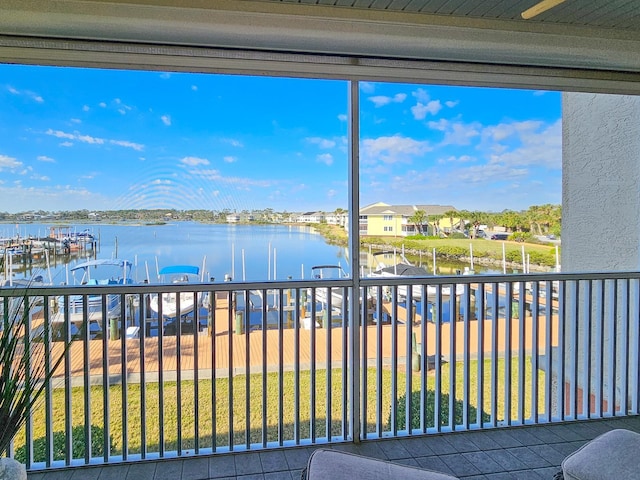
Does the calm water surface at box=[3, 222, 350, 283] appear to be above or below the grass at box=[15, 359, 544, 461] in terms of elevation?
above

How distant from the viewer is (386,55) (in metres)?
2.31

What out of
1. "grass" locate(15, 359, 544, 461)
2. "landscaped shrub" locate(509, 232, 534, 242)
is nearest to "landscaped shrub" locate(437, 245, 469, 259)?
→ "landscaped shrub" locate(509, 232, 534, 242)

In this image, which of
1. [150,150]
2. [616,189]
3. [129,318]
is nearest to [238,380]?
[129,318]

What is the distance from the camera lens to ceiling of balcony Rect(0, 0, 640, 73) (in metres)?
2.00

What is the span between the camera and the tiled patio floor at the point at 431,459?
6.84 ft

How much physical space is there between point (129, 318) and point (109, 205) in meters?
0.66

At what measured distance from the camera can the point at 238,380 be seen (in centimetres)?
265

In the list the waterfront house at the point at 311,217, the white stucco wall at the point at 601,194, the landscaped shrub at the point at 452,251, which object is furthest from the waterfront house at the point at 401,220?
the white stucco wall at the point at 601,194

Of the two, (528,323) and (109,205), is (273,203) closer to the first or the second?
(109,205)

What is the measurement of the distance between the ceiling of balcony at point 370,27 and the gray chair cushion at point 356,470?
2060 mm

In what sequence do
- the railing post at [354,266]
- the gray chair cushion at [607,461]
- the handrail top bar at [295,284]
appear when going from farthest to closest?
the railing post at [354,266] < the handrail top bar at [295,284] < the gray chair cushion at [607,461]

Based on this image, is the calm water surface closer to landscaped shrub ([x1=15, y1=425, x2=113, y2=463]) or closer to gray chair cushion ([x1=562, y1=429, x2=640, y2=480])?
landscaped shrub ([x1=15, y1=425, x2=113, y2=463])

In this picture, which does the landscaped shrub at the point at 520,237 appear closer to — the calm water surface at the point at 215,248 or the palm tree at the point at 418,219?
the palm tree at the point at 418,219

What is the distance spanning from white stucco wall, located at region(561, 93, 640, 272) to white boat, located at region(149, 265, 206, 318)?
10.2 ft
